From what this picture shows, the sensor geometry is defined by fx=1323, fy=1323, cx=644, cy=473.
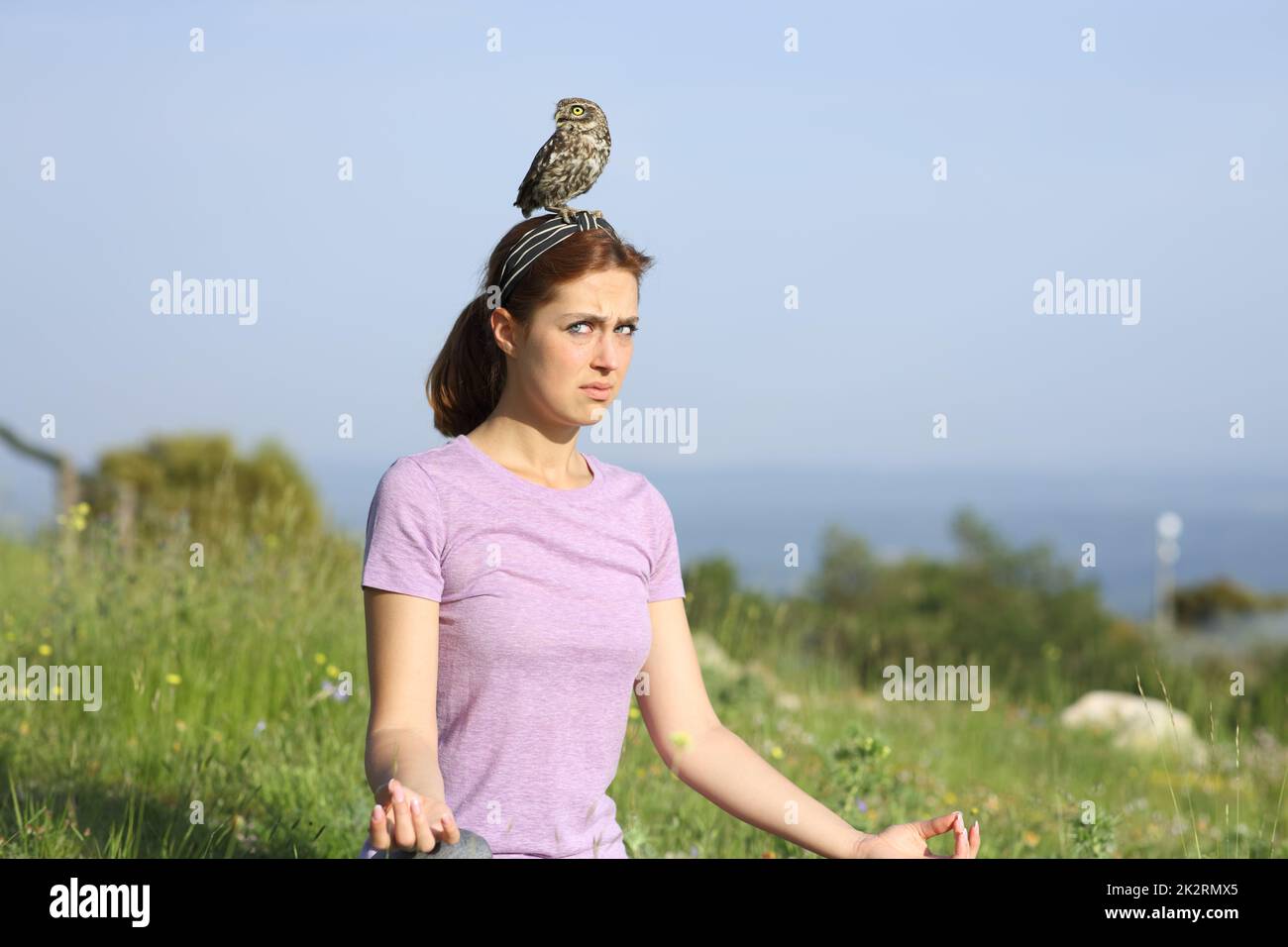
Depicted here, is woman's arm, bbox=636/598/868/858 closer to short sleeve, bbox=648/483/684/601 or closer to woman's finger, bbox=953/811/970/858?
short sleeve, bbox=648/483/684/601

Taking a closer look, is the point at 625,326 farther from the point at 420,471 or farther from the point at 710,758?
the point at 710,758

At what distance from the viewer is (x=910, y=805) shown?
534cm

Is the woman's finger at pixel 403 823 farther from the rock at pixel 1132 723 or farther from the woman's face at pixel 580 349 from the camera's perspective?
the rock at pixel 1132 723

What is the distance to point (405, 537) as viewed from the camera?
245 cm

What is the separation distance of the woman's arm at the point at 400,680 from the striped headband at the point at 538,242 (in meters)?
0.72

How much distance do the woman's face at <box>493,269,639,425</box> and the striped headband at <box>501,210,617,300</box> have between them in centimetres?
11

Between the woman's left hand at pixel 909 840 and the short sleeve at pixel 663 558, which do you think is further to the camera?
the short sleeve at pixel 663 558

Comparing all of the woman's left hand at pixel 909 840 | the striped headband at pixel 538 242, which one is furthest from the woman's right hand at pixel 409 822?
the striped headband at pixel 538 242

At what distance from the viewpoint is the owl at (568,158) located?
288cm

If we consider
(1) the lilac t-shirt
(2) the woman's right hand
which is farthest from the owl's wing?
(2) the woman's right hand

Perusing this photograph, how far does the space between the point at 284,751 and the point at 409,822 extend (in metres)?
3.10

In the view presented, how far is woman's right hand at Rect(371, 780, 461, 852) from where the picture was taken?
A: 2.08 meters

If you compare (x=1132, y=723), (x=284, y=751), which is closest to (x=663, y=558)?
(x=284, y=751)
